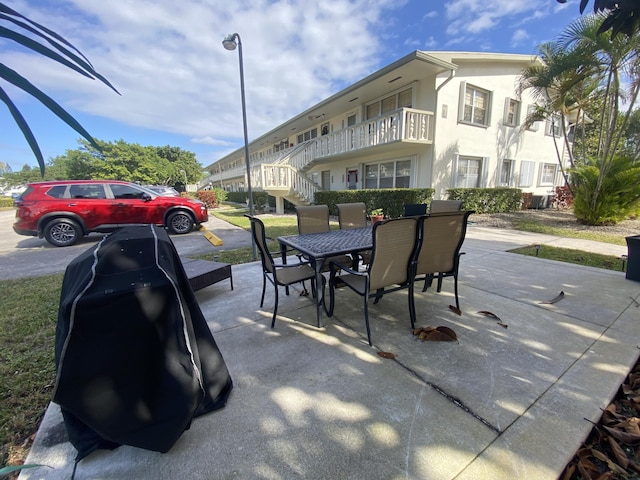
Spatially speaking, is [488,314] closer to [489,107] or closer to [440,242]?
[440,242]

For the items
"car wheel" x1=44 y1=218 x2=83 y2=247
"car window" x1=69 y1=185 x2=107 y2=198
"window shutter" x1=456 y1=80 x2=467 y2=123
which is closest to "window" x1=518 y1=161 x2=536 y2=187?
"window shutter" x1=456 y1=80 x2=467 y2=123

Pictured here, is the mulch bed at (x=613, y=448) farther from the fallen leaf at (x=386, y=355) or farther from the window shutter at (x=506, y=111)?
the window shutter at (x=506, y=111)

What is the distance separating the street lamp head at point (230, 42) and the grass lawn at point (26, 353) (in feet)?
16.4

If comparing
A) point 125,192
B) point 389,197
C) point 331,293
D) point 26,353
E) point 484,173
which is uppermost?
point 484,173

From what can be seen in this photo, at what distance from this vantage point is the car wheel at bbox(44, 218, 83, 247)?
6.82 metres

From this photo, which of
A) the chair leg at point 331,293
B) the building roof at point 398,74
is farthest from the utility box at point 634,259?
the building roof at point 398,74

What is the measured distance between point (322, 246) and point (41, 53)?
240 cm

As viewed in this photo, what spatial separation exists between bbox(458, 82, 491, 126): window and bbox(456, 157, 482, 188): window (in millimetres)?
1410

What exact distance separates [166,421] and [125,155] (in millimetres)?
39093

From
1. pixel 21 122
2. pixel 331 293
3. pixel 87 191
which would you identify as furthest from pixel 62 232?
pixel 21 122

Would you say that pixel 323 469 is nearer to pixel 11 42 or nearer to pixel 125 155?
pixel 11 42

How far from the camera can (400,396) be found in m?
1.78

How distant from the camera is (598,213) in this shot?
8.00 meters

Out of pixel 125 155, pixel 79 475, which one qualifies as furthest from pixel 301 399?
pixel 125 155
